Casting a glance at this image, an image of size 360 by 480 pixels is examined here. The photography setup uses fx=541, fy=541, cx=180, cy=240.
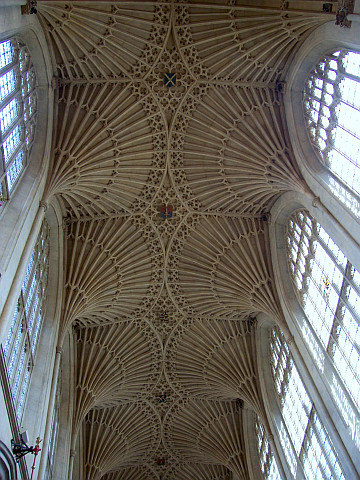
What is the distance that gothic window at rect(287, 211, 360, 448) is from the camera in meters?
15.8

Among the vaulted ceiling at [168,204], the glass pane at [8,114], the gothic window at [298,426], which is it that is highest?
the vaulted ceiling at [168,204]

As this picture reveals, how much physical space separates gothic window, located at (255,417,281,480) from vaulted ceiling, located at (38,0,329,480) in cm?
134

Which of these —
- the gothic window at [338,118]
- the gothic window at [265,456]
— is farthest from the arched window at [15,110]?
the gothic window at [265,456]

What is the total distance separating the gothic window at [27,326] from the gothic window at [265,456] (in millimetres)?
11689

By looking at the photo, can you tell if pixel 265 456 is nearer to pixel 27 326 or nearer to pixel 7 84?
pixel 27 326

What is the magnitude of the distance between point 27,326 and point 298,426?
33.8 feet

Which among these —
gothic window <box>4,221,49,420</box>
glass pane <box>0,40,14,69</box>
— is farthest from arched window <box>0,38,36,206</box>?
gothic window <box>4,221,49,420</box>

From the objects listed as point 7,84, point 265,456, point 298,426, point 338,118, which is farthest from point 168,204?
point 265,456

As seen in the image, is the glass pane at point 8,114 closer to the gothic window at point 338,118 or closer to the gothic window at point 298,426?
the gothic window at point 338,118

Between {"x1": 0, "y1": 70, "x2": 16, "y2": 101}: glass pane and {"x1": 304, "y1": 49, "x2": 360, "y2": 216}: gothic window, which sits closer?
{"x1": 0, "y1": 70, "x2": 16, "y2": 101}: glass pane

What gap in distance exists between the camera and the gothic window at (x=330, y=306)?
15758mm

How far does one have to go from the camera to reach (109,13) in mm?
17828

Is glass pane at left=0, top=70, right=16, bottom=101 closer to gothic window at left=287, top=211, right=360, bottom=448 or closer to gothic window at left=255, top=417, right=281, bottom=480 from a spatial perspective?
gothic window at left=287, top=211, right=360, bottom=448

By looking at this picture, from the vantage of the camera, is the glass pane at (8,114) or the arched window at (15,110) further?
the arched window at (15,110)
